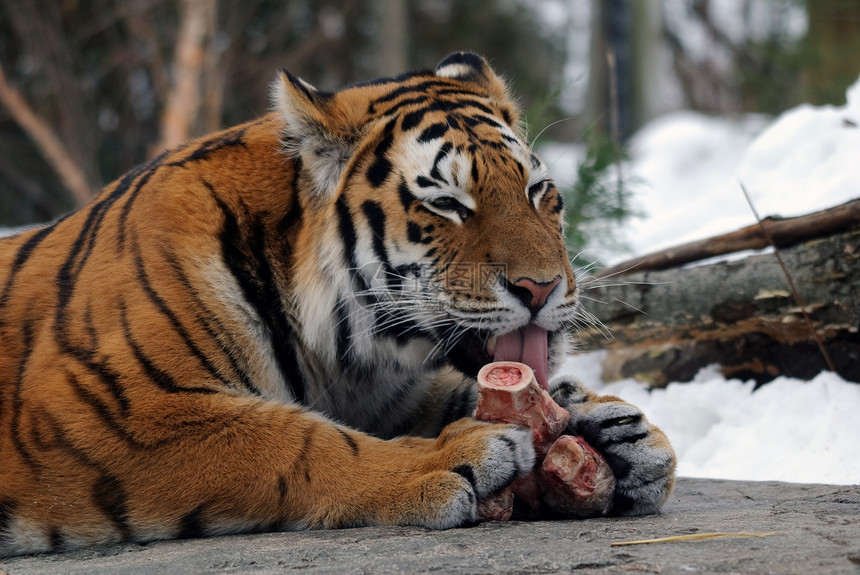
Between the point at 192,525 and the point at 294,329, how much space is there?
64 centimetres

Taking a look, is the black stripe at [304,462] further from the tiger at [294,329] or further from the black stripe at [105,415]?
the black stripe at [105,415]

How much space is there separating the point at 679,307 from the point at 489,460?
1.81 m

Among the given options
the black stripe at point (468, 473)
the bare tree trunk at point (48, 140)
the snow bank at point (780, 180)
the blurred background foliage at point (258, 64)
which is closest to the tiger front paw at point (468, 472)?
the black stripe at point (468, 473)

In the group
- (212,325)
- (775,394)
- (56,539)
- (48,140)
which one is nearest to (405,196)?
(212,325)

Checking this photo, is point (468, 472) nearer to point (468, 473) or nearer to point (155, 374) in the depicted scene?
point (468, 473)

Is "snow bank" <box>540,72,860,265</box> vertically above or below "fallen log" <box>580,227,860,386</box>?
above

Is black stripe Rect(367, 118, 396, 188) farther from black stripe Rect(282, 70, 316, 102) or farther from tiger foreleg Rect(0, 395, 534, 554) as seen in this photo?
tiger foreleg Rect(0, 395, 534, 554)

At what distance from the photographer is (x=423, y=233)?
2.48 meters

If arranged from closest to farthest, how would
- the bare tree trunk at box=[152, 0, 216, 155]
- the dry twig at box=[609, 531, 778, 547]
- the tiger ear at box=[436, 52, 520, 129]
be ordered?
the dry twig at box=[609, 531, 778, 547] < the tiger ear at box=[436, 52, 520, 129] < the bare tree trunk at box=[152, 0, 216, 155]

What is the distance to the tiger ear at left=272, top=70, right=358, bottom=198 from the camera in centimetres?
260

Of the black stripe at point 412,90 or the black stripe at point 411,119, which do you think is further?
the black stripe at point 412,90

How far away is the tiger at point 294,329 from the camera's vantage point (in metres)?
2.20

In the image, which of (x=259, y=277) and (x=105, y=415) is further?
(x=259, y=277)

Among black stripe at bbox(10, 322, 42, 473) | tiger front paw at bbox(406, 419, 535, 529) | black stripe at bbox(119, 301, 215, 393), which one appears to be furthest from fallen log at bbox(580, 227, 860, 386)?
black stripe at bbox(10, 322, 42, 473)
